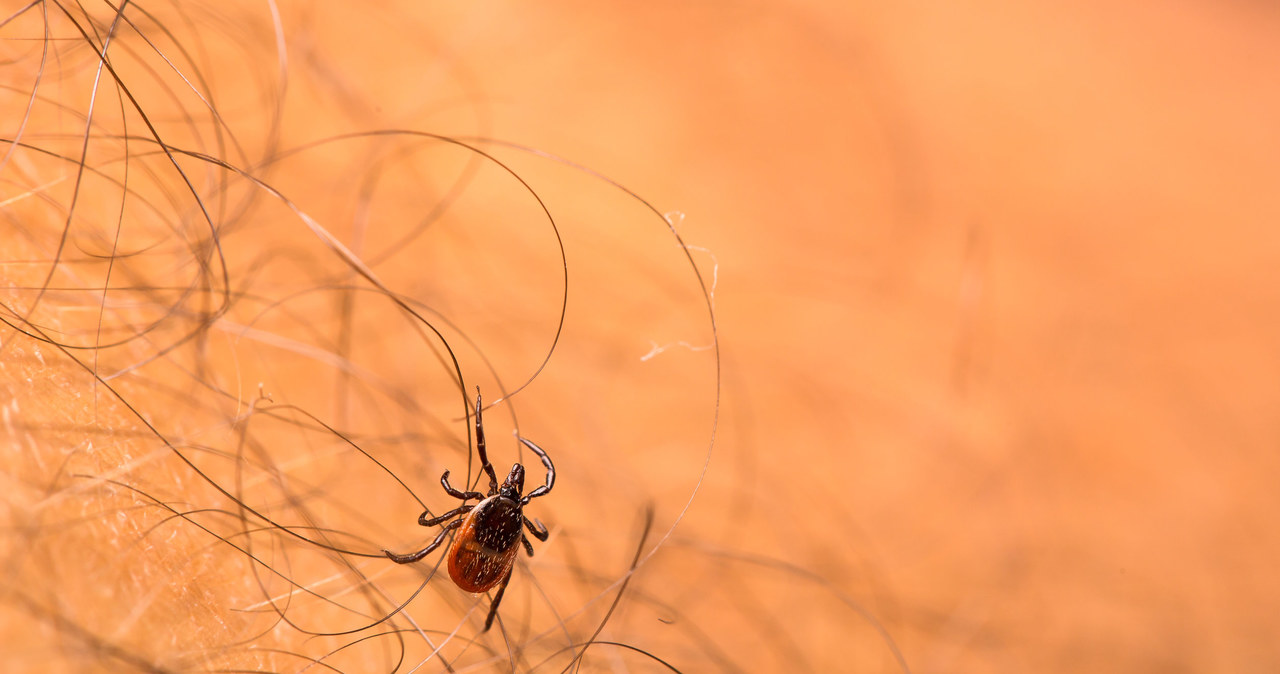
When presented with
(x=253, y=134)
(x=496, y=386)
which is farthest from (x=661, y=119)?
(x=253, y=134)

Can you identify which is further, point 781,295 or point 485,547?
point 781,295

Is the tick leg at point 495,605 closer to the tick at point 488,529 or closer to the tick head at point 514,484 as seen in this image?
the tick at point 488,529

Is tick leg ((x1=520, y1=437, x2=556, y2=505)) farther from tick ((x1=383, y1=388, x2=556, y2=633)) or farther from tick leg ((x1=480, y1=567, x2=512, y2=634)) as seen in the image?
tick leg ((x1=480, y1=567, x2=512, y2=634))

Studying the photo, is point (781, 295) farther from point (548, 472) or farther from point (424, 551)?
point (424, 551)

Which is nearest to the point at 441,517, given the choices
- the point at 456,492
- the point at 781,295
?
the point at 456,492

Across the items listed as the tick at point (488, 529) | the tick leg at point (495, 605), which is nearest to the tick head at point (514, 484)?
the tick at point (488, 529)

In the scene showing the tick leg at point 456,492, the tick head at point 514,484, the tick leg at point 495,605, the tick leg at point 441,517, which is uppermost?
the tick head at point 514,484
